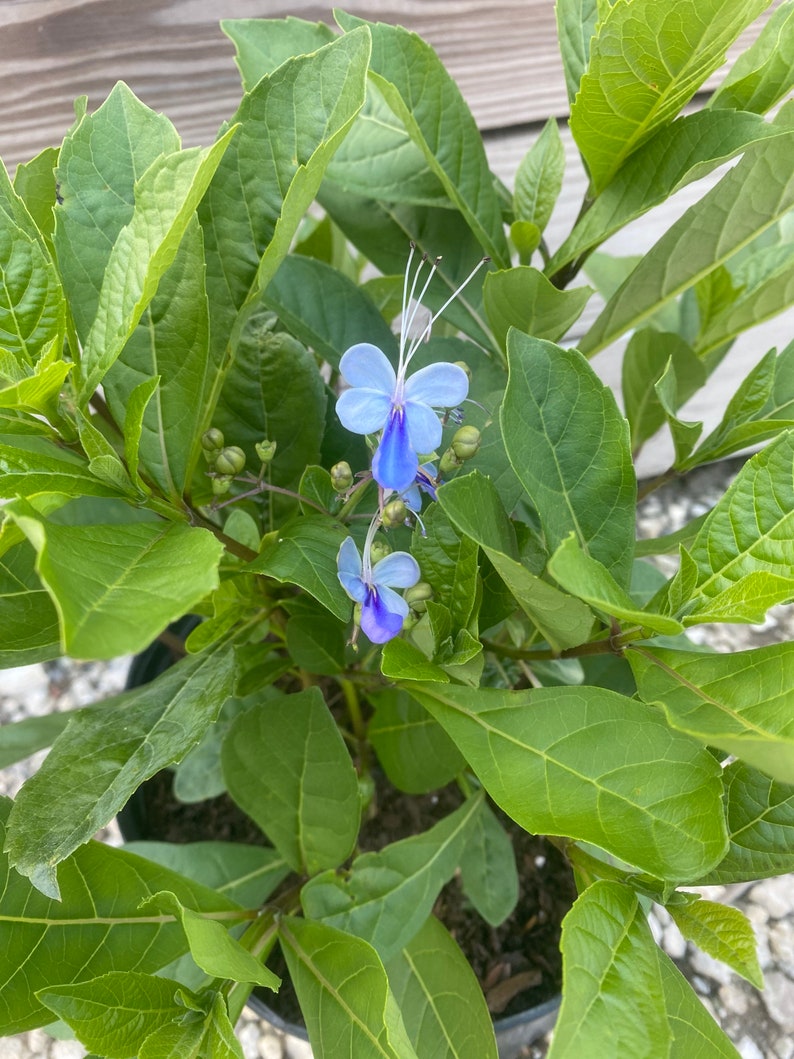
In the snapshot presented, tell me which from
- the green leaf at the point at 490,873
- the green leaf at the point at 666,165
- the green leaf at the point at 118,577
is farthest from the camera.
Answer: the green leaf at the point at 490,873

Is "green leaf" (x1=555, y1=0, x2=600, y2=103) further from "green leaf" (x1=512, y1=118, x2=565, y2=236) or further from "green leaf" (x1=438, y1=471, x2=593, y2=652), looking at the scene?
"green leaf" (x1=438, y1=471, x2=593, y2=652)

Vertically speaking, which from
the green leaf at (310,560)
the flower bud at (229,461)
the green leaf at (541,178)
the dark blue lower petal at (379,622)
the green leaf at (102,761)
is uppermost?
the green leaf at (541,178)

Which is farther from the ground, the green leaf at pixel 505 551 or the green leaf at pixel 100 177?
the green leaf at pixel 100 177

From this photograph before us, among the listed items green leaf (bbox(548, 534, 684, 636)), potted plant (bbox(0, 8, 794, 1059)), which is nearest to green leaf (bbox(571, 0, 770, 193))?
potted plant (bbox(0, 8, 794, 1059))

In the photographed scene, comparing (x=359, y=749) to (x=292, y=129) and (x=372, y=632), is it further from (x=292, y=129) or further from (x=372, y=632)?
(x=292, y=129)

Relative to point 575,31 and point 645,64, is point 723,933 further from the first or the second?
point 575,31

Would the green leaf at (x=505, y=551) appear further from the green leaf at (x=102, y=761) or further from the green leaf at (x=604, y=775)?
the green leaf at (x=102, y=761)

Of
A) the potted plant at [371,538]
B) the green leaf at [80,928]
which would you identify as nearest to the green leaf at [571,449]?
the potted plant at [371,538]
